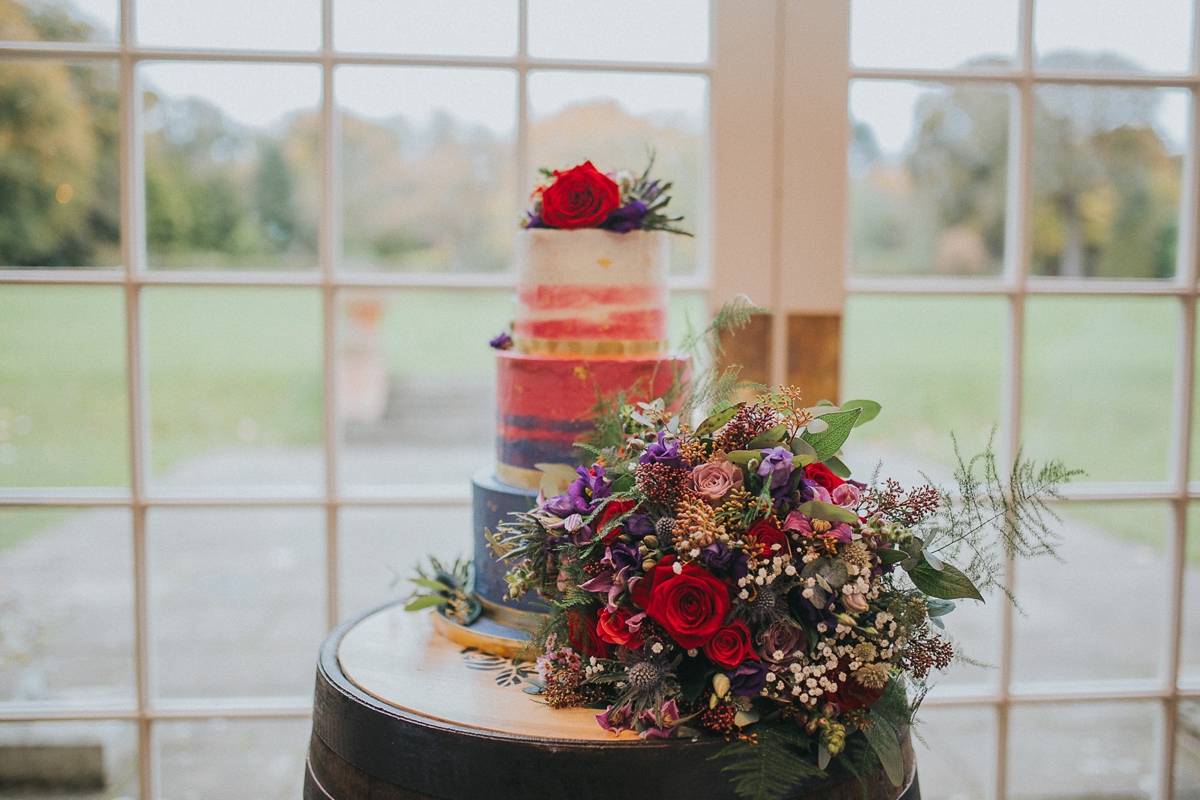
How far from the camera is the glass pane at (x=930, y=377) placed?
174 inches

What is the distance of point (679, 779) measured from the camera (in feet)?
2.41

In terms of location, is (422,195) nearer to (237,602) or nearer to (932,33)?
(237,602)

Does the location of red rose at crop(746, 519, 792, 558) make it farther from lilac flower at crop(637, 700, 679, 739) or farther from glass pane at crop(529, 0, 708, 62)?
glass pane at crop(529, 0, 708, 62)

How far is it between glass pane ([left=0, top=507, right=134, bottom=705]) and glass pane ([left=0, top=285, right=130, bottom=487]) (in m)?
0.30

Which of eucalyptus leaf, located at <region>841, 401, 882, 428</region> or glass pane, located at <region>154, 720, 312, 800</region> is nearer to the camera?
eucalyptus leaf, located at <region>841, 401, 882, 428</region>

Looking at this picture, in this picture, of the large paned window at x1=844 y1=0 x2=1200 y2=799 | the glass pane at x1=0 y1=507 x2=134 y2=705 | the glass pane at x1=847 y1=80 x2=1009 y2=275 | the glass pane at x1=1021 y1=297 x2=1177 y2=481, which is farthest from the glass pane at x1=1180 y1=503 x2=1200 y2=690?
the glass pane at x1=0 y1=507 x2=134 y2=705

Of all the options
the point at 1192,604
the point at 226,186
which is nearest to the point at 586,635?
the point at 226,186

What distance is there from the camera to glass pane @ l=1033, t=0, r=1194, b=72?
4.66 ft

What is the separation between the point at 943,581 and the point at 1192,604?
3.26m

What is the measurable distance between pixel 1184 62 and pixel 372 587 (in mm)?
3852

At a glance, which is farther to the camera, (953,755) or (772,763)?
(953,755)

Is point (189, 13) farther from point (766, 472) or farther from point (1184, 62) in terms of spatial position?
point (1184, 62)

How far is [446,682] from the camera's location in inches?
35.1

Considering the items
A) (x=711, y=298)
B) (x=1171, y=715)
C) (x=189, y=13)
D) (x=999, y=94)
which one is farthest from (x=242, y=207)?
(x=1171, y=715)
